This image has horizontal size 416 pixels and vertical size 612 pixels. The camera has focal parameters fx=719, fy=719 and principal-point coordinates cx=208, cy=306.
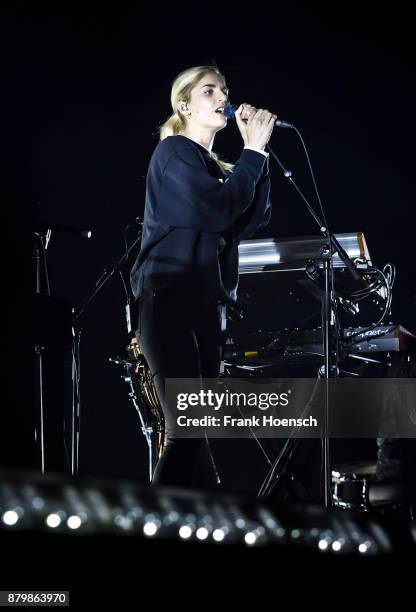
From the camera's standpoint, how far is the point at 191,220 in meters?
2.05

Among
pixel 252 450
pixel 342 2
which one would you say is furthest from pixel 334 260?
pixel 342 2

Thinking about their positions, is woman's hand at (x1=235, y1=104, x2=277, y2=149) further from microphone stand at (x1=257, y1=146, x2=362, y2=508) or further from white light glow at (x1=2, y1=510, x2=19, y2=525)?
white light glow at (x1=2, y1=510, x2=19, y2=525)

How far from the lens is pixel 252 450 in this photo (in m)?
3.91

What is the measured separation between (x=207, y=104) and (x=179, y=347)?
0.84m

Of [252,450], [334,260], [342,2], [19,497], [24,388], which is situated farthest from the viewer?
[342,2]

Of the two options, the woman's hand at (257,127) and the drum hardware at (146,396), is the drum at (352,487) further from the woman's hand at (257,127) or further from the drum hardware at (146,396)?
the woman's hand at (257,127)

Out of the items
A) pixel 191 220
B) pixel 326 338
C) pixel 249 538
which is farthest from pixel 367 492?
pixel 249 538

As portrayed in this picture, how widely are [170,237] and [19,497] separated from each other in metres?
1.82

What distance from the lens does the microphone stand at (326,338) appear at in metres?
2.32

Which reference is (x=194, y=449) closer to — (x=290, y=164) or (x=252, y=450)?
(x=252, y=450)

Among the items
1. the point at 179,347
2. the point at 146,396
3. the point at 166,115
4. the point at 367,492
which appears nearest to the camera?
the point at 179,347

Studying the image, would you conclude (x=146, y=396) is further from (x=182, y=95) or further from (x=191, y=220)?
(x=182, y=95)

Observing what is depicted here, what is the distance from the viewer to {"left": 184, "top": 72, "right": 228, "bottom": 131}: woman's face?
2.30 meters

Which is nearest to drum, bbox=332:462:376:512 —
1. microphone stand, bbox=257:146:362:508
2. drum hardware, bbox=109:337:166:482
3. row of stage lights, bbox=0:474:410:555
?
microphone stand, bbox=257:146:362:508
